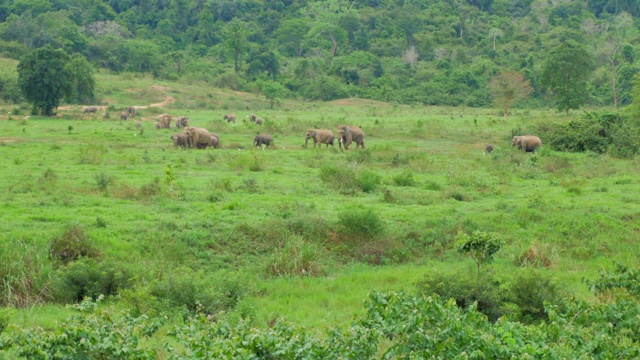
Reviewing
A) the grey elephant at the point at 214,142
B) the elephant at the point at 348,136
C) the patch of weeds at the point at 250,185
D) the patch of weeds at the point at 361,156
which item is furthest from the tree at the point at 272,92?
the patch of weeds at the point at 250,185

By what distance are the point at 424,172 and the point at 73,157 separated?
9.83 metres

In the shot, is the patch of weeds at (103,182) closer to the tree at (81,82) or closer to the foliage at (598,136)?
the foliage at (598,136)

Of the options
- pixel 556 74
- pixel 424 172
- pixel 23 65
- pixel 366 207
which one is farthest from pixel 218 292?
pixel 556 74

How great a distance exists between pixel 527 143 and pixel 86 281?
842 inches

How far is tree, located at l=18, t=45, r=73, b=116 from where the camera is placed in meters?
37.4

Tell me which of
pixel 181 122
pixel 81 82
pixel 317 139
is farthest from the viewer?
pixel 81 82

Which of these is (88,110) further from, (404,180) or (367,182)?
(367,182)

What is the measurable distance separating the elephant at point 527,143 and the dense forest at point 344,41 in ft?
84.9

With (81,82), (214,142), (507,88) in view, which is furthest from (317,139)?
(507,88)

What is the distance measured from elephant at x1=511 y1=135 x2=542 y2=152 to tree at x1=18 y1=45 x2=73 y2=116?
2124cm

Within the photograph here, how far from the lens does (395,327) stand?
637cm

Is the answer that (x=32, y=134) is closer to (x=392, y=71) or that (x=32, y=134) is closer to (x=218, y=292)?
(x=218, y=292)

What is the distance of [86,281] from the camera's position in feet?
37.2

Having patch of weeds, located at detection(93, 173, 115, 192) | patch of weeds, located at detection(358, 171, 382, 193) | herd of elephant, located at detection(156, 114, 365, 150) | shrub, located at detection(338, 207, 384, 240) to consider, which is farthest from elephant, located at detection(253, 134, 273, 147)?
shrub, located at detection(338, 207, 384, 240)
